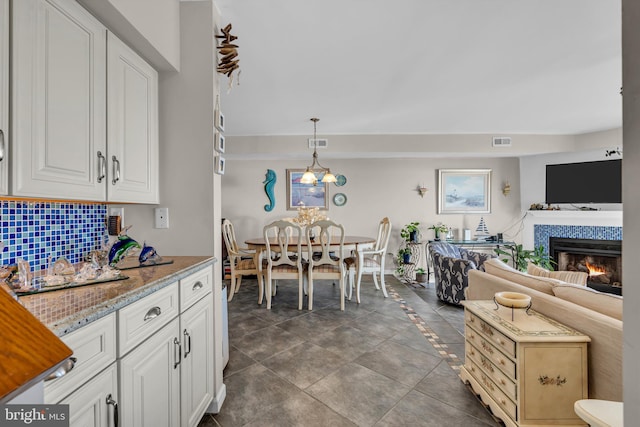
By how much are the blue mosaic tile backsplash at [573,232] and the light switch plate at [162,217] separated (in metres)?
5.89

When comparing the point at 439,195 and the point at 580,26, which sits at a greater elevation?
the point at 580,26

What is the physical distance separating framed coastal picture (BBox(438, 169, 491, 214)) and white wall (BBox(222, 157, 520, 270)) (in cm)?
11

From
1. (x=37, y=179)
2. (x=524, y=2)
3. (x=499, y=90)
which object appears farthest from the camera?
(x=499, y=90)

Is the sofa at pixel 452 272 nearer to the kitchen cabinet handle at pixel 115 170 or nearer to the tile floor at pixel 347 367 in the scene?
the tile floor at pixel 347 367

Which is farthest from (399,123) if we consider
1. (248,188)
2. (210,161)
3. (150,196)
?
(150,196)

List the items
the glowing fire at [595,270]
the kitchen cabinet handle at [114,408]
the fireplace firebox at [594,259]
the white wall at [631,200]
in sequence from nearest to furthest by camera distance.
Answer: the white wall at [631,200] < the kitchen cabinet handle at [114,408] < the fireplace firebox at [594,259] < the glowing fire at [595,270]

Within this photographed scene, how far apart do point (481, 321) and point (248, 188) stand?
445cm

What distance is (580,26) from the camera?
6.88ft

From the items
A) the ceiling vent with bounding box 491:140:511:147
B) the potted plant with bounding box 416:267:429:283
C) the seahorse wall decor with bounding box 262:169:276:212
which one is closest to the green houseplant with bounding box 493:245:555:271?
the potted plant with bounding box 416:267:429:283

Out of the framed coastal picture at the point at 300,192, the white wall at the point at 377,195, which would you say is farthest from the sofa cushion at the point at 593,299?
the framed coastal picture at the point at 300,192

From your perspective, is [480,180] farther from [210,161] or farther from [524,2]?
[210,161]

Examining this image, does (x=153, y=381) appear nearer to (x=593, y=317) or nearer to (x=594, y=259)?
(x=593, y=317)

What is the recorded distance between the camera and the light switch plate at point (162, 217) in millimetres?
1832

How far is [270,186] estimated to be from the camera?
210 inches
